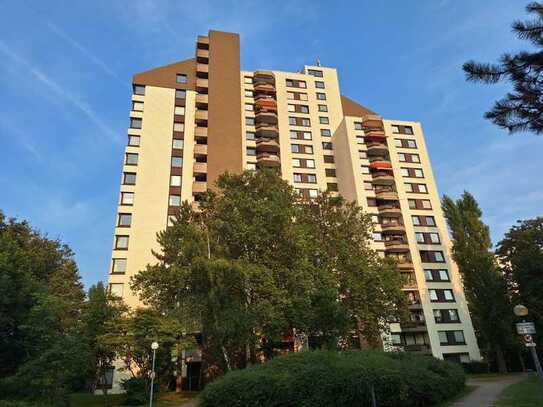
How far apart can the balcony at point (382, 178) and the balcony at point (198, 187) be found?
1018 inches

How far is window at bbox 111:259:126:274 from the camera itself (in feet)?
143

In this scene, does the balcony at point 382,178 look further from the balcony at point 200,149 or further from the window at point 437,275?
the balcony at point 200,149

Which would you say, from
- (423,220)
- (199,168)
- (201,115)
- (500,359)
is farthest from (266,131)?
(500,359)

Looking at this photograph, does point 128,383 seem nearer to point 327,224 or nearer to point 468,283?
point 327,224

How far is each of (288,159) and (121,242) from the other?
2721 centimetres

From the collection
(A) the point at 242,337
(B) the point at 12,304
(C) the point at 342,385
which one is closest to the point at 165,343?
(A) the point at 242,337

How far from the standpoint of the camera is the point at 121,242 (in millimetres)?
45000

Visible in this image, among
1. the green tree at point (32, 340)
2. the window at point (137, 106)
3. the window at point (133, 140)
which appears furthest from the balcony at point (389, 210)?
the green tree at point (32, 340)

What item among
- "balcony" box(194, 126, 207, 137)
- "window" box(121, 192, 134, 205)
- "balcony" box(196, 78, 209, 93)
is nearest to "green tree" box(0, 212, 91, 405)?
"window" box(121, 192, 134, 205)

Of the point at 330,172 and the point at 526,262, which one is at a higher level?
the point at 330,172

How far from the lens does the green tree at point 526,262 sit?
41.7 metres

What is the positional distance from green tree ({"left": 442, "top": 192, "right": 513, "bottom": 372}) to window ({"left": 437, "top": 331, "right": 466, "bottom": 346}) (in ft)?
10.4

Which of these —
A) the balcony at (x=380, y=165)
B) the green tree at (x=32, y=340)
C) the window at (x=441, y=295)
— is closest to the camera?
the green tree at (x=32, y=340)

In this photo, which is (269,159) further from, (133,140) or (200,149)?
(133,140)
